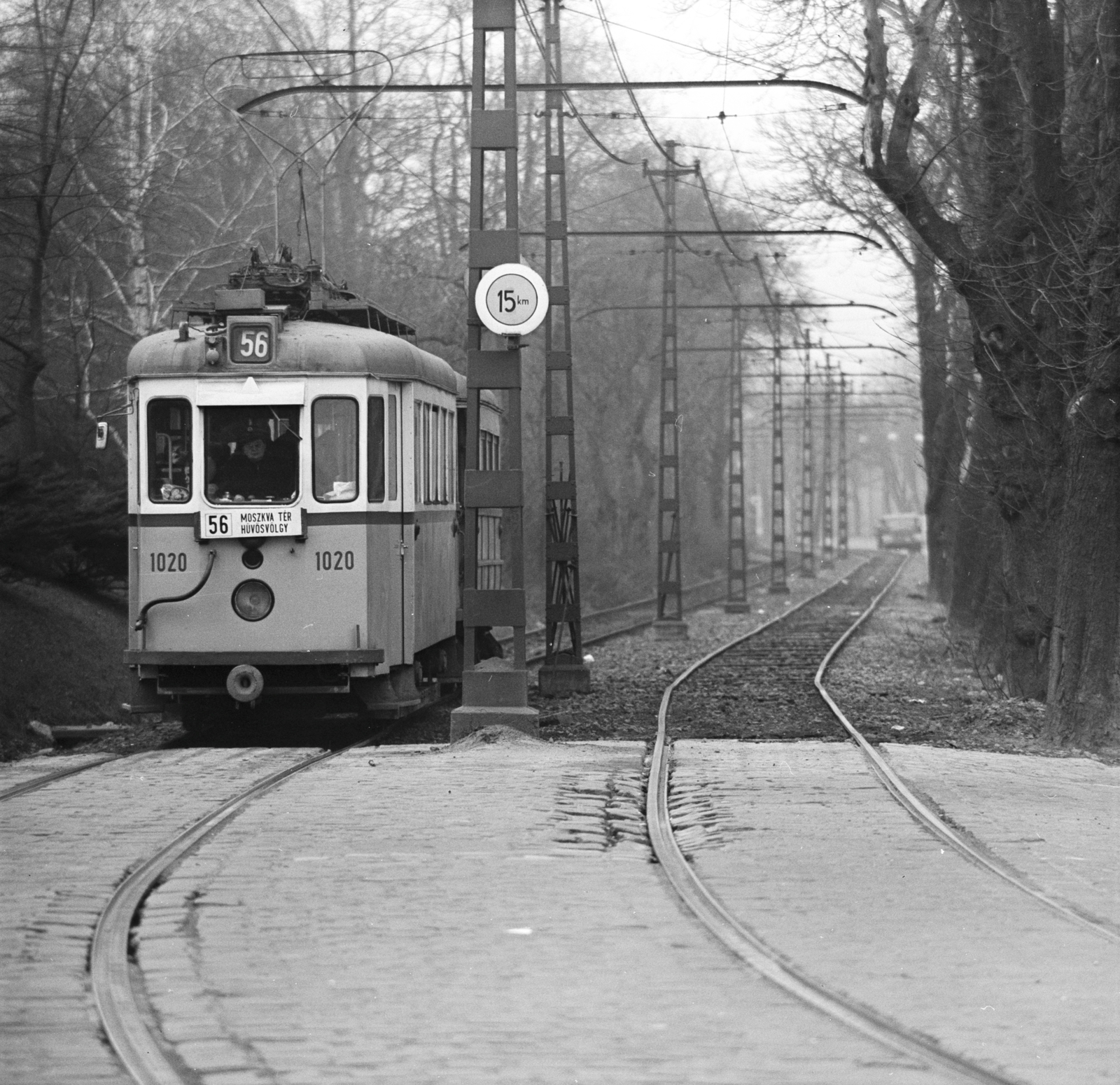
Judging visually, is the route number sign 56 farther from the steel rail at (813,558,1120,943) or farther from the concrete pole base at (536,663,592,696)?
the concrete pole base at (536,663,592,696)

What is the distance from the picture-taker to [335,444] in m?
13.3

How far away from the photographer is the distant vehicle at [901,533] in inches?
3986

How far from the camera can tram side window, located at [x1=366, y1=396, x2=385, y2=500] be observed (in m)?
13.3

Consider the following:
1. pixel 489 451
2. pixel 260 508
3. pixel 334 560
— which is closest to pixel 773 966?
pixel 334 560

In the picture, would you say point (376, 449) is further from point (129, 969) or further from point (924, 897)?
point (129, 969)

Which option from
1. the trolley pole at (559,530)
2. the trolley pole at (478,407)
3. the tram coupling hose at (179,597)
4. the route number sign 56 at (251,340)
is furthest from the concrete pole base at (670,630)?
the route number sign 56 at (251,340)

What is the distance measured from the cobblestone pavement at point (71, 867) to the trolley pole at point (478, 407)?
5.42 ft

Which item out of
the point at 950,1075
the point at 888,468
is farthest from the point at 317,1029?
the point at 888,468

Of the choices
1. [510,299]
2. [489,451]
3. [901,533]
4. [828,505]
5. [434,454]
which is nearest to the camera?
[510,299]

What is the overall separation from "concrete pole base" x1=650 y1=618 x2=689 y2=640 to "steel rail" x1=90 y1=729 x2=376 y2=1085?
66.0 ft

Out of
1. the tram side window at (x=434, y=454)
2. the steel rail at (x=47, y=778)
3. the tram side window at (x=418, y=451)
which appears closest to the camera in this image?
the steel rail at (x=47, y=778)

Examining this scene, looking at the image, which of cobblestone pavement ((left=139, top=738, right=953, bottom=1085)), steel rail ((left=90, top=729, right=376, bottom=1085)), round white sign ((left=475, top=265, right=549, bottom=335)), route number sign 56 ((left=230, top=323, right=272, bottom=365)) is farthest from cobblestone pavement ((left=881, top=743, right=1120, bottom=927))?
route number sign 56 ((left=230, top=323, right=272, bottom=365))

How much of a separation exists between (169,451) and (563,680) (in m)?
6.95

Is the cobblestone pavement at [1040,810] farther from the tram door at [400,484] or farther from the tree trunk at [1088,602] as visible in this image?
the tram door at [400,484]
